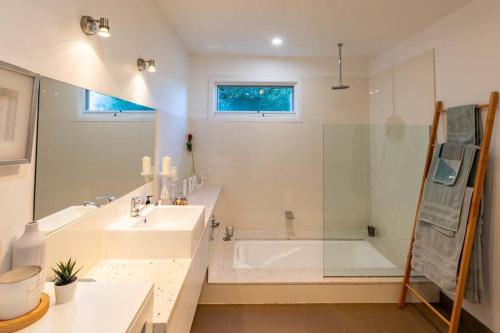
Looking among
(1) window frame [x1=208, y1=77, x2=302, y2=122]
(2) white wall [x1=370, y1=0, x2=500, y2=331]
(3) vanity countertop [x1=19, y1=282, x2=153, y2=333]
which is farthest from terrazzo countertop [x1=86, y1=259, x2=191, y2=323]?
(1) window frame [x1=208, y1=77, x2=302, y2=122]

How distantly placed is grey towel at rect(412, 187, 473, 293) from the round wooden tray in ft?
7.60

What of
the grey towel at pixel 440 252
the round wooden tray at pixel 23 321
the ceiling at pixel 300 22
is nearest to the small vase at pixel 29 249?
the round wooden tray at pixel 23 321

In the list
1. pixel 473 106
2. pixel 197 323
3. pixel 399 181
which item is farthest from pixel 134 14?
pixel 399 181

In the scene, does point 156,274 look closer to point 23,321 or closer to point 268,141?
point 23,321

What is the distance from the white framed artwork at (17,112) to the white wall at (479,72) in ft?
8.60

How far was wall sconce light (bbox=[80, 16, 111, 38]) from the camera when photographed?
115 centimetres

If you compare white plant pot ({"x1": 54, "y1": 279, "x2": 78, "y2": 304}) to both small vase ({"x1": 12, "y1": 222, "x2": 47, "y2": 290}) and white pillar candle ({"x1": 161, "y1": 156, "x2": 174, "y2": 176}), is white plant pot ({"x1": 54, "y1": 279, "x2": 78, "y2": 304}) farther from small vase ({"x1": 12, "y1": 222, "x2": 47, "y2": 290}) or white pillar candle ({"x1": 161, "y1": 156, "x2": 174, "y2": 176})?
white pillar candle ({"x1": 161, "y1": 156, "x2": 174, "y2": 176})

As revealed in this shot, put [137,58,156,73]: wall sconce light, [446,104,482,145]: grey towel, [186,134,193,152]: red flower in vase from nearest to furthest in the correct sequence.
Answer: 1. [137,58,156,73]: wall sconce light
2. [446,104,482,145]: grey towel
3. [186,134,193,152]: red flower in vase

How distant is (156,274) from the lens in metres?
1.19

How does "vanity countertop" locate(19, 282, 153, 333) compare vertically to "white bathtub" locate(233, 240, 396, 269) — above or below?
above

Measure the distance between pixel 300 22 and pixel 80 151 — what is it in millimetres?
2159

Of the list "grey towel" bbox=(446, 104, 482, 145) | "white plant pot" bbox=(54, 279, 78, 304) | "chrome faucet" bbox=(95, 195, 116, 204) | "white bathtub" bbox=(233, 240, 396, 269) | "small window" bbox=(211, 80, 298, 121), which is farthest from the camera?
"small window" bbox=(211, 80, 298, 121)

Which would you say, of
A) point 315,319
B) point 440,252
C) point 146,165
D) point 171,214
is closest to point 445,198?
point 440,252

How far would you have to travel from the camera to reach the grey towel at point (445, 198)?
5.93ft
